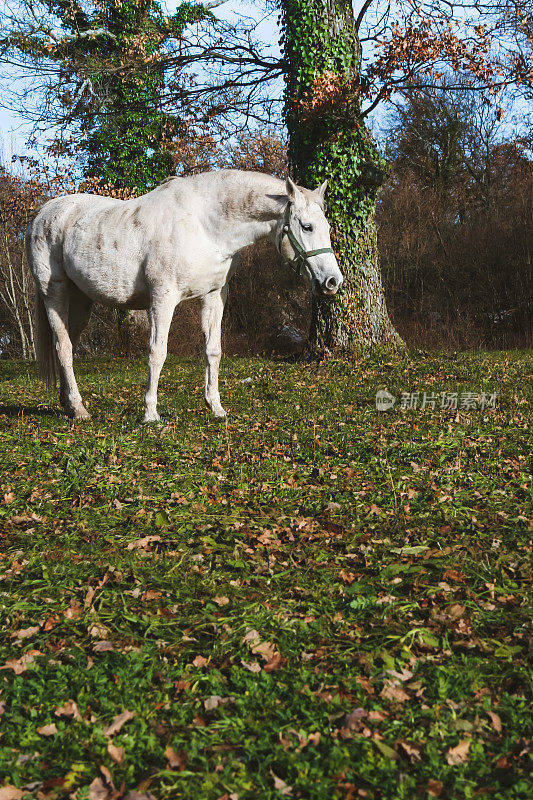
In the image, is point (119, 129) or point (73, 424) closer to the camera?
point (73, 424)

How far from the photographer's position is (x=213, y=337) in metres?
7.41

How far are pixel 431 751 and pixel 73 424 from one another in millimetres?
5938

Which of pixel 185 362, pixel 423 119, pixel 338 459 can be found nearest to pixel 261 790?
pixel 338 459

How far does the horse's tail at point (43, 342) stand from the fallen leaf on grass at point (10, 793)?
21.1ft

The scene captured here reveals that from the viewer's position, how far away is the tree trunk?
37.1 ft

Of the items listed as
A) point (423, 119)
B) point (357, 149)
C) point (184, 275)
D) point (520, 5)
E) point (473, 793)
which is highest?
point (423, 119)

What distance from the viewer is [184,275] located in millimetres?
6715

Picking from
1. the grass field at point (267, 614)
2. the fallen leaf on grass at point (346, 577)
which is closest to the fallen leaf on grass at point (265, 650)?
the grass field at point (267, 614)

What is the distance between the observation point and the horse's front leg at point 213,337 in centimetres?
722

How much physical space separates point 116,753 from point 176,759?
214mm

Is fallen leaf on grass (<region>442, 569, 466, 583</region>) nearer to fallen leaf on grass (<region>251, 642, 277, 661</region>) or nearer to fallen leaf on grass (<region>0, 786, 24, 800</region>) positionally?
fallen leaf on grass (<region>251, 642, 277, 661</region>)

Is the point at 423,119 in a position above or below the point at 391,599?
above

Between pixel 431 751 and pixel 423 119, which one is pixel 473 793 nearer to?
pixel 431 751

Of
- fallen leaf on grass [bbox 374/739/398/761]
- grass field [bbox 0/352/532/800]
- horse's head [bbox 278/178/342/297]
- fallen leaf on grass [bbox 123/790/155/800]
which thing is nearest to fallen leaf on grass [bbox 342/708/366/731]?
grass field [bbox 0/352/532/800]
